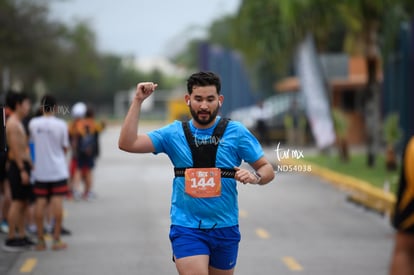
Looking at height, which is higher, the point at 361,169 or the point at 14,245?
the point at 14,245

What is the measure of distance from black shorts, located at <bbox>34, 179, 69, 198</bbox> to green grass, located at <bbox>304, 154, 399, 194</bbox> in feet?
26.7

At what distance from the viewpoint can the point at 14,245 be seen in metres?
11.7

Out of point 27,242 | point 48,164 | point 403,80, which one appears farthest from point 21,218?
point 403,80

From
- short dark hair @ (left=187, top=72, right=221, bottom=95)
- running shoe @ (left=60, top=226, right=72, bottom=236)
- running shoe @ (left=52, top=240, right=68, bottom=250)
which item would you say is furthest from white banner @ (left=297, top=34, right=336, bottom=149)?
short dark hair @ (left=187, top=72, right=221, bottom=95)

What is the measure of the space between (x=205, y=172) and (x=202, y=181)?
6 centimetres

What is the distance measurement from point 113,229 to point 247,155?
25.4ft

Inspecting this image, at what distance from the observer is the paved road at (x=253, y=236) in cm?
1047

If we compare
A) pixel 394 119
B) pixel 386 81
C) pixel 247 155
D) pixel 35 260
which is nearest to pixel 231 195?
pixel 247 155

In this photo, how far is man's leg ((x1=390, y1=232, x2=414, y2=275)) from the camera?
4613mm

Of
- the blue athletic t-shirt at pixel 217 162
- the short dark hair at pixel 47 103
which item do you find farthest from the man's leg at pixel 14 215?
the blue athletic t-shirt at pixel 217 162

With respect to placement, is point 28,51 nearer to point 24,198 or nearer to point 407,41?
point 407,41

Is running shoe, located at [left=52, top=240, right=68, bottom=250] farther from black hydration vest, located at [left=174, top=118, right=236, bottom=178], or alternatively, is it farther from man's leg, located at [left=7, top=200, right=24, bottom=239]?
black hydration vest, located at [left=174, top=118, right=236, bottom=178]

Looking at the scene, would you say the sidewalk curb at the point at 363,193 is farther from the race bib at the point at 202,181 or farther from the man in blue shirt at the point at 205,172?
the race bib at the point at 202,181

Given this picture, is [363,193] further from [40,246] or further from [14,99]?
[14,99]
